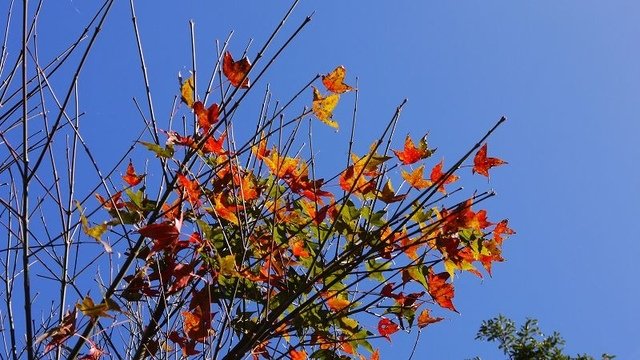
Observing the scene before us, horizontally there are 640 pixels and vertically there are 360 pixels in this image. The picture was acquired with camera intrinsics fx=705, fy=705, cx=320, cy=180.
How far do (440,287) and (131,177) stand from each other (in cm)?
104

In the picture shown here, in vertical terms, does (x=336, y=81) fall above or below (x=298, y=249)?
above

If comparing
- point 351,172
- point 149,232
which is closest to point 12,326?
point 149,232

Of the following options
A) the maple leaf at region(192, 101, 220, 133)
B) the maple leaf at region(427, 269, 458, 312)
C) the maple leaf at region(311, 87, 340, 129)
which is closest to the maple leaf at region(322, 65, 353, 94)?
the maple leaf at region(311, 87, 340, 129)

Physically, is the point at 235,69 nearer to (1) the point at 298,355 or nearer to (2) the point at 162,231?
(2) the point at 162,231

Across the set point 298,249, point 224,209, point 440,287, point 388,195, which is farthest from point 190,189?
point 440,287

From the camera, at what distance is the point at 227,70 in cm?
196

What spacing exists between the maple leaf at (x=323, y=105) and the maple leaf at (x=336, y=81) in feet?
0.12

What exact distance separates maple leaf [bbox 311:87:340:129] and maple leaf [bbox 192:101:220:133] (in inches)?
13.1

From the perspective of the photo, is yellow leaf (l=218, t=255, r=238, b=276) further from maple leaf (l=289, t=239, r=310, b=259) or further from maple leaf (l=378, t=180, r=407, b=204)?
maple leaf (l=378, t=180, r=407, b=204)

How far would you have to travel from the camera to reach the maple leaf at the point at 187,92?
6.58 ft

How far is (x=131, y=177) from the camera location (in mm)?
2250

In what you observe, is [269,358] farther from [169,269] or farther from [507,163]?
[507,163]

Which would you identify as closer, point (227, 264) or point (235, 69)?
point (227, 264)

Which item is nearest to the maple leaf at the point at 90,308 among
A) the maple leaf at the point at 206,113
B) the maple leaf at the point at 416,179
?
the maple leaf at the point at 206,113
